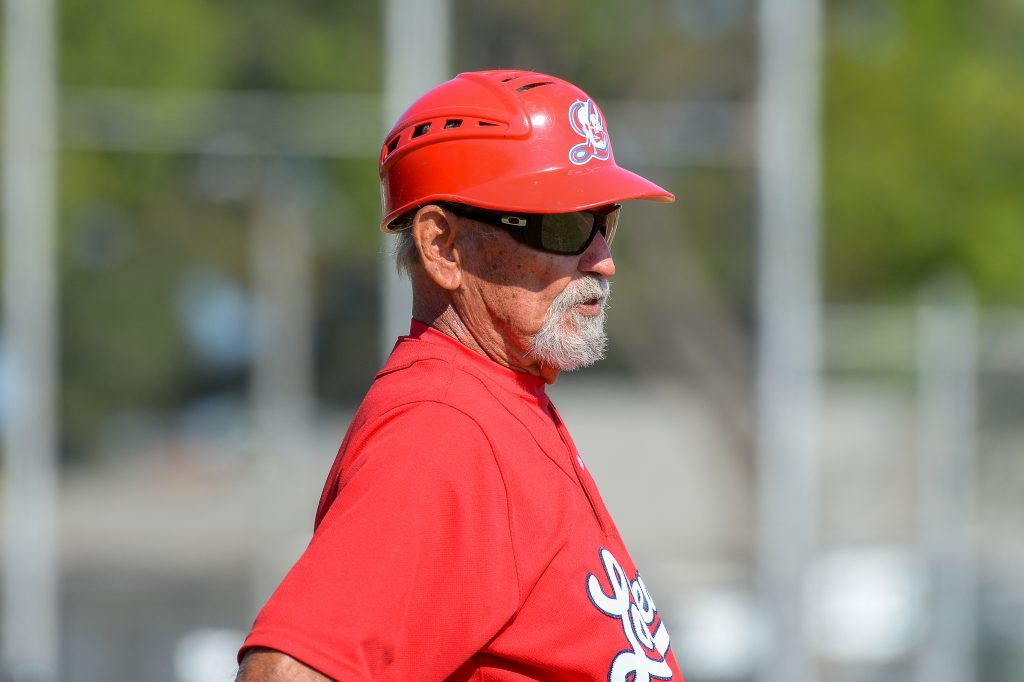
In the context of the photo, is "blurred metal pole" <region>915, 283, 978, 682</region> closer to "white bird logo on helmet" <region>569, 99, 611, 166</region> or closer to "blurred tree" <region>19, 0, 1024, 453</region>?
"blurred tree" <region>19, 0, 1024, 453</region>

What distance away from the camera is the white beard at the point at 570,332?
220 centimetres

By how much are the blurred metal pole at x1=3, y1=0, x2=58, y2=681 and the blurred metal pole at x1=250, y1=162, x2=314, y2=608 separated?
192cm

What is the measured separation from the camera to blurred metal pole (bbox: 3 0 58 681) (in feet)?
30.9

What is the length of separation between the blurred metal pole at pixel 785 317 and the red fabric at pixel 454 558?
7327 millimetres

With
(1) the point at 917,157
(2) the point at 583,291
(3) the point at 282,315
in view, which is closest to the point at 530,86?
(2) the point at 583,291

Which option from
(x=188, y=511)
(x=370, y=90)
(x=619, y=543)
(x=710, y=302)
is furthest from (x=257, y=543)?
(x=619, y=543)

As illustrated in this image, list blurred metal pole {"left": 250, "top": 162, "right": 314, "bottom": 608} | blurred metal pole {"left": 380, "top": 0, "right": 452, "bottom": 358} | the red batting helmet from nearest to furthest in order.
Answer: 1. the red batting helmet
2. blurred metal pole {"left": 380, "top": 0, "right": 452, "bottom": 358}
3. blurred metal pole {"left": 250, "top": 162, "right": 314, "bottom": 608}

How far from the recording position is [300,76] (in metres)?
11.1

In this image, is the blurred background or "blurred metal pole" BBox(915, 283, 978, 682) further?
the blurred background

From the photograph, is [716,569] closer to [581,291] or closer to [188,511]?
[188,511]

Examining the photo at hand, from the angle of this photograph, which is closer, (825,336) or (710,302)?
(825,336)

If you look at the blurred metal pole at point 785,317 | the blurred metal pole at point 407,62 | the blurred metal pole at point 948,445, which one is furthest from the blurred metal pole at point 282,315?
the blurred metal pole at point 948,445

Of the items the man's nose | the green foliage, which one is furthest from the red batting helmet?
the green foliage

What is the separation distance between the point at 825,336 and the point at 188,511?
8.62 meters
